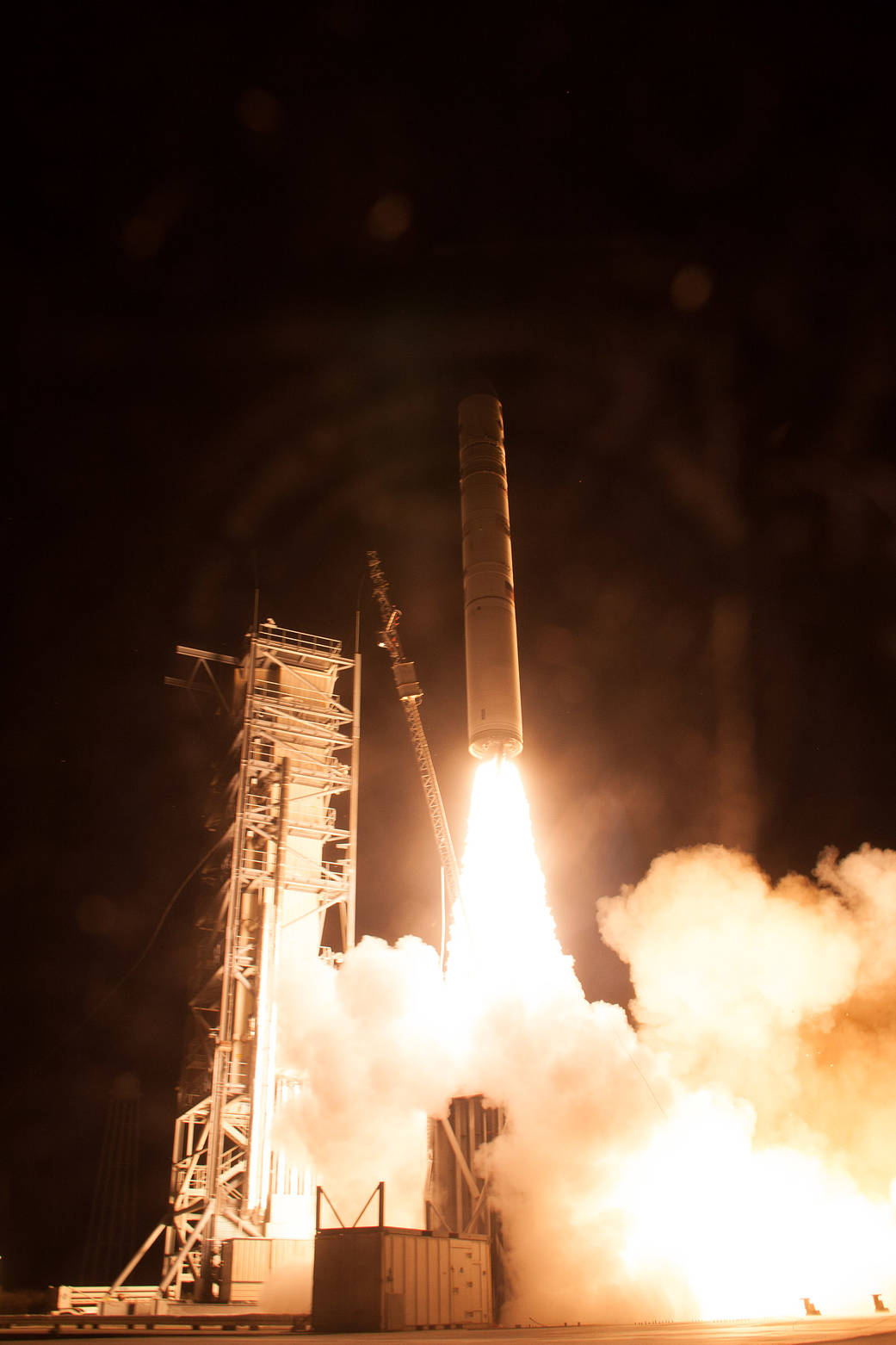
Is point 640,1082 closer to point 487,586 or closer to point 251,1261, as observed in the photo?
point 251,1261

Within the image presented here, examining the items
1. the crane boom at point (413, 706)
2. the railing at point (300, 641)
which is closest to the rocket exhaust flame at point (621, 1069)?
the crane boom at point (413, 706)

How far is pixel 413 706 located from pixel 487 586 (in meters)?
10.1

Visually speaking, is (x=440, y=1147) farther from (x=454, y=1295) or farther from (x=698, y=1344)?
(x=698, y=1344)

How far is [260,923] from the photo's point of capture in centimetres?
3569

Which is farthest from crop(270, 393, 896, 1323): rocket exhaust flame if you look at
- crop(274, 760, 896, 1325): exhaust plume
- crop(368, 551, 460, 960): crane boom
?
crop(368, 551, 460, 960): crane boom

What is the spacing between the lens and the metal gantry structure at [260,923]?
32.1 meters

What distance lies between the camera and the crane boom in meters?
38.0

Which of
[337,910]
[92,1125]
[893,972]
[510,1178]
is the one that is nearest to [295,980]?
[337,910]

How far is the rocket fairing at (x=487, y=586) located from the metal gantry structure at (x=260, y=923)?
8.45 meters

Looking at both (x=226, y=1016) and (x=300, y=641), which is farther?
(x=300, y=641)

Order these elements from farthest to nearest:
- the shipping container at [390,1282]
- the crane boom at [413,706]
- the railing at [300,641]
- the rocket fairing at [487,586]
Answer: the railing at [300,641] < the crane boom at [413,706] < the rocket fairing at [487,586] < the shipping container at [390,1282]

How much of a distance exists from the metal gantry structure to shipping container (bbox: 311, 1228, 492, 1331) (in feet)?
29.2

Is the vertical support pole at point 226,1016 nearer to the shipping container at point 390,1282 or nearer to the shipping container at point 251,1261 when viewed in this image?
the shipping container at point 251,1261

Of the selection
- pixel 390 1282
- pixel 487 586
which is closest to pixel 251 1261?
pixel 390 1282
